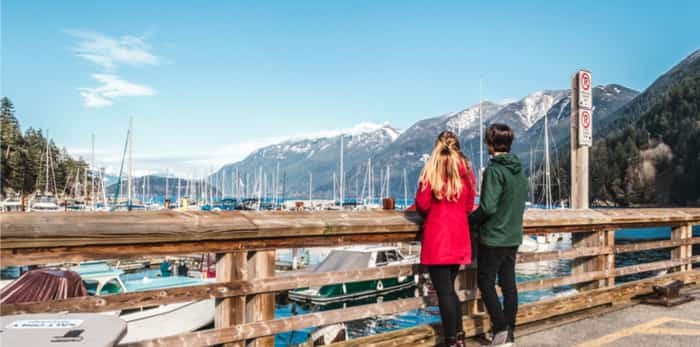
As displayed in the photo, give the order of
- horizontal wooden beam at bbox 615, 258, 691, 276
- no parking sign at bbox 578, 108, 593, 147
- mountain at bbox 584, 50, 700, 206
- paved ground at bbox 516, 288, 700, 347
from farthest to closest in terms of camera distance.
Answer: mountain at bbox 584, 50, 700, 206 → horizontal wooden beam at bbox 615, 258, 691, 276 → no parking sign at bbox 578, 108, 593, 147 → paved ground at bbox 516, 288, 700, 347

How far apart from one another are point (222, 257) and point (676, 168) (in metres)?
128

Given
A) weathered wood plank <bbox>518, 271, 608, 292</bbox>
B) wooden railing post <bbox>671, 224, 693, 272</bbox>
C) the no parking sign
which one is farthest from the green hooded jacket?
wooden railing post <bbox>671, 224, 693, 272</bbox>

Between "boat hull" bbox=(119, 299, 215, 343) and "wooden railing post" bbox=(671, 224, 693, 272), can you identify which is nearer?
"wooden railing post" bbox=(671, 224, 693, 272)

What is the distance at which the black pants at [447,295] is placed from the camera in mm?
4578

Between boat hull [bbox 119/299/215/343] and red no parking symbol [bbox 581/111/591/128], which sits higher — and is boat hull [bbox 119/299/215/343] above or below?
below

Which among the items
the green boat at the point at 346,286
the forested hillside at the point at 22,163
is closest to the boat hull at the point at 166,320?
the green boat at the point at 346,286

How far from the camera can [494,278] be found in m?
4.93

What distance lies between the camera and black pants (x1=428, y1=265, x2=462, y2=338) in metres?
4.58

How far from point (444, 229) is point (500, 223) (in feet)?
2.16

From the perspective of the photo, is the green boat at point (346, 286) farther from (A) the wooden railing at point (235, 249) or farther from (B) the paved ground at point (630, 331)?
(A) the wooden railing at point (235, 249)

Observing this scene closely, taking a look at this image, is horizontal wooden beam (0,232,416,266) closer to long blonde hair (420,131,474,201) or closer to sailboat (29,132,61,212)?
long blonde hair (420,131,474,201)

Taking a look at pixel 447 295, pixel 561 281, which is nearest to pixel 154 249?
pixel 447 295

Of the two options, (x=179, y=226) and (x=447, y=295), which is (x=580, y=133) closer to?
(x=447, y=295)

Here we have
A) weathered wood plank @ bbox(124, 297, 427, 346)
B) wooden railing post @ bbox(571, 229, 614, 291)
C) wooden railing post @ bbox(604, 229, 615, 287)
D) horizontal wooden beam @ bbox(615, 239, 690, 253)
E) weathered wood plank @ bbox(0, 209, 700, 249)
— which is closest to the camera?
weathered wood plank @ bbox(0, 209, 700, 249)
